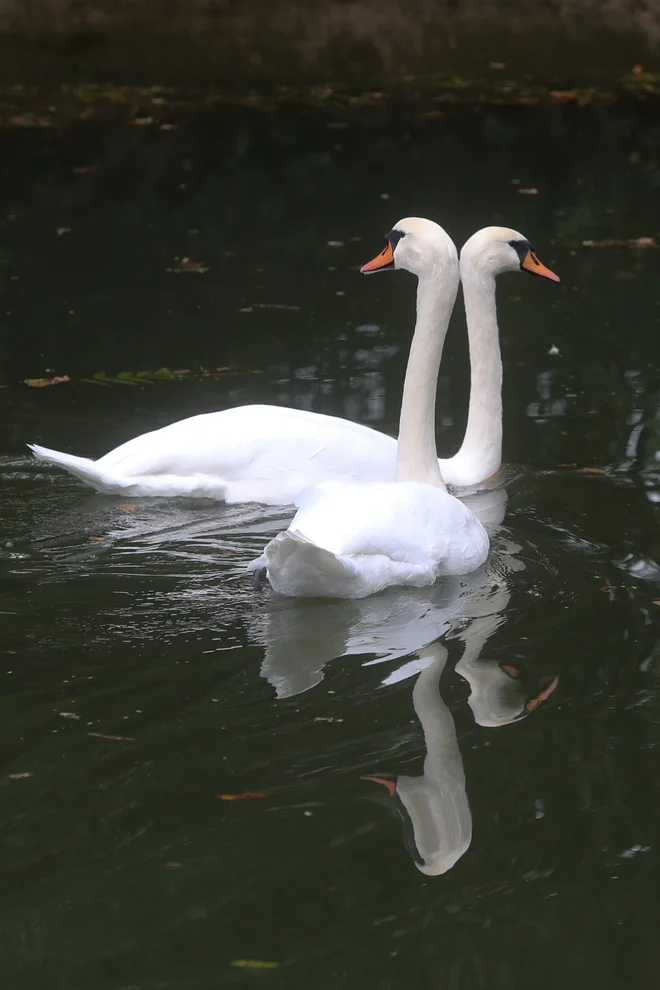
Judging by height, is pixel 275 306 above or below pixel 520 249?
below

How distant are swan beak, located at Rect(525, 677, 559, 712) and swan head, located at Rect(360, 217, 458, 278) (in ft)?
7.07

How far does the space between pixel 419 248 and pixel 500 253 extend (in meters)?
1.08

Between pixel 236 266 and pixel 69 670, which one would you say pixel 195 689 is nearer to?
pixel 69 670

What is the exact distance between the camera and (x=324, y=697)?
4723 millimetres

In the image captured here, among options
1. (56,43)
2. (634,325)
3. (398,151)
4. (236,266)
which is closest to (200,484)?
(634,325)

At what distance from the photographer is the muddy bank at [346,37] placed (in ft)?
69.1

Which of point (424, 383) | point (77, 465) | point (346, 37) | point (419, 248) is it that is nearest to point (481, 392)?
point (424, 383)

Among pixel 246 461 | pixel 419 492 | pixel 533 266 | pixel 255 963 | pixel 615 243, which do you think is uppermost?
pixel 533 266

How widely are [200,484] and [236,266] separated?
5337 mm

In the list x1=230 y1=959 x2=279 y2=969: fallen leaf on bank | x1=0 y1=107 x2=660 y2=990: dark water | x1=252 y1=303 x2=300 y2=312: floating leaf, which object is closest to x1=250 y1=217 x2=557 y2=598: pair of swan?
x1=0 y1=107 x2=660 y2=990: dark water

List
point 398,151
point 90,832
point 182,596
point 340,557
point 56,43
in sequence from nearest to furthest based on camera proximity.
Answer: point 90,832, point 340,557, point 182,596, point 398,151, point 56,43

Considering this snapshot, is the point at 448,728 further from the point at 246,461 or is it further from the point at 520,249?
the point at 520,249

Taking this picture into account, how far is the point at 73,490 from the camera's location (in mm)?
6953

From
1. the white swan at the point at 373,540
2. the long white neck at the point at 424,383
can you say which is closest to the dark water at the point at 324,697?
the white swan at the point at 373,540
